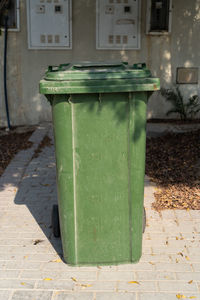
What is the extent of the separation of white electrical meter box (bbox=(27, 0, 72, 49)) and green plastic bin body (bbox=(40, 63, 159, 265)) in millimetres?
5870

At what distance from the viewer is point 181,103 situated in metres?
9.53

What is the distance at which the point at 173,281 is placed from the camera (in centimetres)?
362

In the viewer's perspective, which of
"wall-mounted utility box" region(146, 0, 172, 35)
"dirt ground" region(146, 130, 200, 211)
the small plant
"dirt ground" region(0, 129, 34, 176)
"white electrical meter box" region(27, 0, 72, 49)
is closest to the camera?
"dirt ground" region(146, 130, 200, 211)

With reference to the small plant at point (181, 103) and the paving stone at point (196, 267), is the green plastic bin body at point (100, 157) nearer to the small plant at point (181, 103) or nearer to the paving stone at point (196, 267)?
the paving stone at point (196, 267)

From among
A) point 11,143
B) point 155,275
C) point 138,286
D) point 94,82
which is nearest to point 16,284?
point 138,286

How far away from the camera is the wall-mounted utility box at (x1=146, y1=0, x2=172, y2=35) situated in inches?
363

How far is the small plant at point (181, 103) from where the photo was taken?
376 inches

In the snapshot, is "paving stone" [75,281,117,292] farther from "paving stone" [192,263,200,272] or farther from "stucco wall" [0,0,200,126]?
"stucco wall" [0,0,200,126]

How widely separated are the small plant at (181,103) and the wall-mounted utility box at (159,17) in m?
1.26

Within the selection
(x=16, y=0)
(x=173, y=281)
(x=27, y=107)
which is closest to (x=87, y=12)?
(x=16, y=0)

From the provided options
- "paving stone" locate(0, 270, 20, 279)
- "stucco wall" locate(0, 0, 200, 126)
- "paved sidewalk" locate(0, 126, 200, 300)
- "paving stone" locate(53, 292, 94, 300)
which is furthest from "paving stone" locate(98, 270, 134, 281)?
"stucco wall" locate(0, 0, 200, 126)

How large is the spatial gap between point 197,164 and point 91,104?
3.56m

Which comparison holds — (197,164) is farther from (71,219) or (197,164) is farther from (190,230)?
(71,219)

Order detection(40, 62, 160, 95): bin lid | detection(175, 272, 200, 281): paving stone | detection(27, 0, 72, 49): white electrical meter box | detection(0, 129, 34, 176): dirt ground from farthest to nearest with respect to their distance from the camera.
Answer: detection(27, 0, 72, 49): white electrical meter box, detection(0, 129, 34, 176): dirt ground, detection(175, 272, 200, 281): paving stone, detection(40, 62, 160, 95): bin lid
